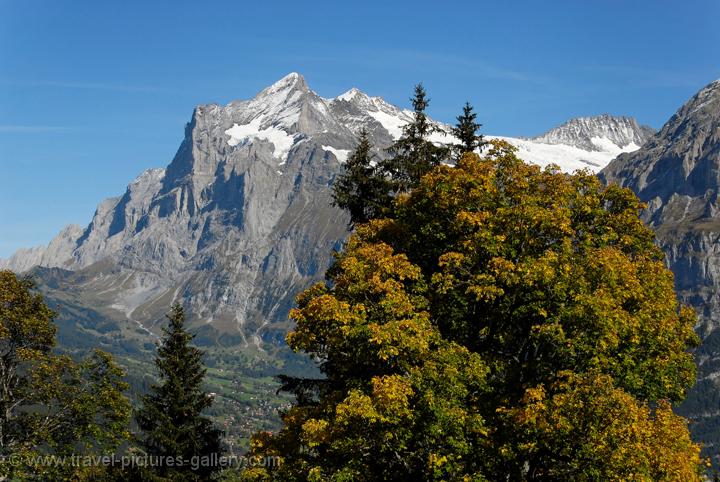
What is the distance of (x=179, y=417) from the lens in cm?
4969

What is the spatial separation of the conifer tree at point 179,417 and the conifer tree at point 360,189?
16.9m

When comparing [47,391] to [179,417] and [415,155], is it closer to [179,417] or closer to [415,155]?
[179,417]

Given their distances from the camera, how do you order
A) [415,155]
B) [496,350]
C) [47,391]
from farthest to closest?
[415,155] < [47,391] < [496,350]

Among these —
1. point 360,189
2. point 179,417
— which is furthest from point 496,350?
point 179,417

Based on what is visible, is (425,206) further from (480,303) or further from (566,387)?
(566,387)

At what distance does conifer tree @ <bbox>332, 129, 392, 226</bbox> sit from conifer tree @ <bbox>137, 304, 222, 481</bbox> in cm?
1690

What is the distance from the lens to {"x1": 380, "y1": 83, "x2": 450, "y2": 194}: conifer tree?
45594 mm

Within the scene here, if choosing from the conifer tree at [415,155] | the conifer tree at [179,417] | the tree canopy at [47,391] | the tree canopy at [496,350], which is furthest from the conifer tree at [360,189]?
the tree canopy at [47,391]

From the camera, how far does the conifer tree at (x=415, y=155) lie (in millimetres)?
45594

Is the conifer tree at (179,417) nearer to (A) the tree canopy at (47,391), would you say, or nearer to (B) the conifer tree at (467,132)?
(A) the tree canopy at (47,391)

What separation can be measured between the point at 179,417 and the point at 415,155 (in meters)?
26.7

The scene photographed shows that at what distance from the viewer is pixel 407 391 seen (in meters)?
22.9

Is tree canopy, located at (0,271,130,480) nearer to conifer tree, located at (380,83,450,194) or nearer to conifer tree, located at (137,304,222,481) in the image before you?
conifer tree, located at (137,304,222,481)

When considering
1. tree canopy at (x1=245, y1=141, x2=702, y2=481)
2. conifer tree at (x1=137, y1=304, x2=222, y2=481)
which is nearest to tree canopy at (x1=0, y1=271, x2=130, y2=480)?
conifer tree at (x1=137, y1=304, x2=222, y2=481)
